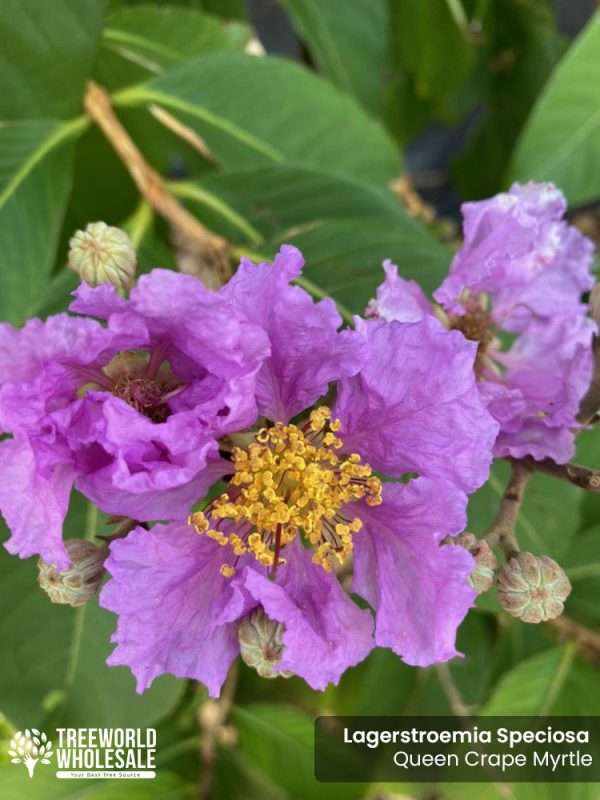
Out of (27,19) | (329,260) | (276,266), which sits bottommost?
(329,260)

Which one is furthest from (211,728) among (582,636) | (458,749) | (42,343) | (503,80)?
(503,80)

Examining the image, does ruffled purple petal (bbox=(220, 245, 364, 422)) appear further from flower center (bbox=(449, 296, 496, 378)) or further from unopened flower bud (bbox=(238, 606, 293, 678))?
flower center (bbox=(449, 296, 496, 378))

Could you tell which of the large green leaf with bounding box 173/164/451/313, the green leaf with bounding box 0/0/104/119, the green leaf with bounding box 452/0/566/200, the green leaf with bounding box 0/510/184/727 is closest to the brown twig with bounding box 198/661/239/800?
the green leaf with bounding box 0/510/184/727

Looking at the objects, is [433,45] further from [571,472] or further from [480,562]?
[480,562]

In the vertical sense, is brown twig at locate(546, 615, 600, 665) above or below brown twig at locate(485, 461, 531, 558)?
below

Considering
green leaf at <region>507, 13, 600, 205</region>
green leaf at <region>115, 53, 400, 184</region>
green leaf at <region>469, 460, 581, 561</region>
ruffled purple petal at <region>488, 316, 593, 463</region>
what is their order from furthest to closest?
1. green leaf at <region>507, 13, 600, 205</region>
2. green leaf at <region>115, 53, 400, 184</region>
3. green leaf at <region>469, 460, 581, 561</region>
4. ruffled purple petal at <region>488, 316, 593, 463</region>

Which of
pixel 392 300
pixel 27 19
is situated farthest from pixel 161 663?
pixel 27 19

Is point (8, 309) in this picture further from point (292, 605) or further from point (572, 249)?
point (572, 249)
